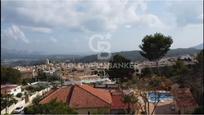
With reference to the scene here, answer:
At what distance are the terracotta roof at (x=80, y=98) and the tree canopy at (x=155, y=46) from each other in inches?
205

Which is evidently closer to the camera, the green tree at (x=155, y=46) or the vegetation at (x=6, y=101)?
the vegetation at (x=6, y=101)

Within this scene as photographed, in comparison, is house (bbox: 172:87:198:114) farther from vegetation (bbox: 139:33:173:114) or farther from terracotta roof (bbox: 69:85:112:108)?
vegetation (bbox: 139:33:173:114)

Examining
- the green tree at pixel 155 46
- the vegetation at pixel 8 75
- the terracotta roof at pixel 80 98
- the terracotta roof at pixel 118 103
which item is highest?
the green tree at pixel 155 46

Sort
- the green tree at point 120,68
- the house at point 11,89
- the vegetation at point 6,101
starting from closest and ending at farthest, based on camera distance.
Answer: the vegetation at point 6,101
the house at point 11,89
the green tree at point 120,68

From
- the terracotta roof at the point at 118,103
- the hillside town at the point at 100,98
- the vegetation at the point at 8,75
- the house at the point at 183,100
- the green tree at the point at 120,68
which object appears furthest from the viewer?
the green tree at the point at 120,68

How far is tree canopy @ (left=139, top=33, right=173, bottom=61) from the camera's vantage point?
21266mm

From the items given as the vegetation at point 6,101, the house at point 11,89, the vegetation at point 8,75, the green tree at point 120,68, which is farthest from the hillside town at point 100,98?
the green tree at point 120,68

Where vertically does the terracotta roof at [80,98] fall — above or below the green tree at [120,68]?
below

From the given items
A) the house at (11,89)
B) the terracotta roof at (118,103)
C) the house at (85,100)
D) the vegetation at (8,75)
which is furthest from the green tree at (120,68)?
the house at (85,100)

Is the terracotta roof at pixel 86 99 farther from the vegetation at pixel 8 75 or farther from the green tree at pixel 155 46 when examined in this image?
the green tree at pixel 155 46

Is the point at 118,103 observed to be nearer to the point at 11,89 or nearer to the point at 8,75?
the point at 8,75

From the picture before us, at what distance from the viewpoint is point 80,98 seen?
1680cm

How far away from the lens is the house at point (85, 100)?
52.3 feet

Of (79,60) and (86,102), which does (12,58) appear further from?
(79,60)
